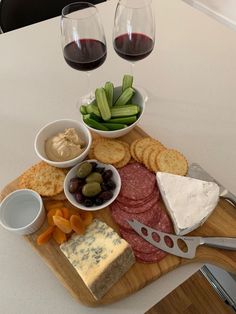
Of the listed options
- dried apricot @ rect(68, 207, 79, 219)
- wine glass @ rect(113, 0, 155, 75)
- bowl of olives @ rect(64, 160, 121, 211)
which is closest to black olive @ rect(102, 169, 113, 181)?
bowl of olives @ rect(64, 160, 121, 211)

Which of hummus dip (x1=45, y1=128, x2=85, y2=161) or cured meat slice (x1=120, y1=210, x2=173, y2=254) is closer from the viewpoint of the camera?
cured meat slice (x1=120, y1=210, x2=173, y2=254)

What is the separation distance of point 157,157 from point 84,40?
0.38 meters

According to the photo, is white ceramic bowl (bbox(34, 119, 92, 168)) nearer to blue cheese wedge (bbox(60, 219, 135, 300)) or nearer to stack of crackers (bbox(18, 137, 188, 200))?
stack of crackers (bbox(18, 137, 188, 200))

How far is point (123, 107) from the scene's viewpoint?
0.90 m

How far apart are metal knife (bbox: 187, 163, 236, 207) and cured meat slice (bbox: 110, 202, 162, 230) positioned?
13 cm

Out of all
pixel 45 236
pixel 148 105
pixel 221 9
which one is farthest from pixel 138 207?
pixel 221 9

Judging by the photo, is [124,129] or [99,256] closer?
[99,256]

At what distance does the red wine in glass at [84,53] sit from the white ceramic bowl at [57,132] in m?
0.16

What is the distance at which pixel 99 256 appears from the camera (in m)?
0.69

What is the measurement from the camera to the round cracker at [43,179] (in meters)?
0.80

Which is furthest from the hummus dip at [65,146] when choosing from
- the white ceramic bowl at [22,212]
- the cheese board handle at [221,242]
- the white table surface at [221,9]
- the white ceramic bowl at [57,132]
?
the white table surface at [221,9]

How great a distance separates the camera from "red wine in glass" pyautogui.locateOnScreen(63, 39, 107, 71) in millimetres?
907

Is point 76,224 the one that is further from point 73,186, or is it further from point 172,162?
point 172,162

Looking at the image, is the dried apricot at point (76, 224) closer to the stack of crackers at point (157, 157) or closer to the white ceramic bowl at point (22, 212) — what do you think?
the white ceramic bowl at point (22, 212)
